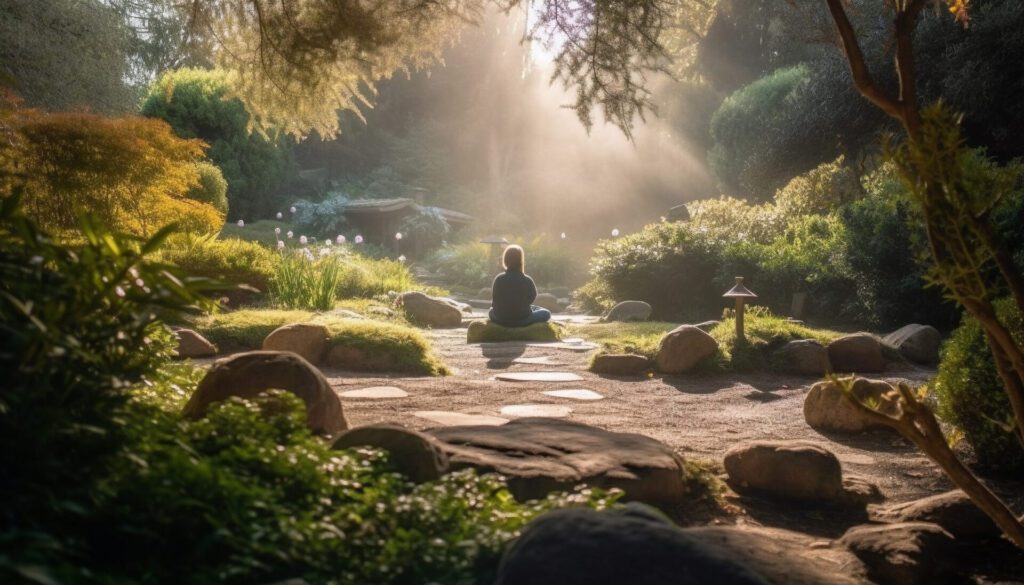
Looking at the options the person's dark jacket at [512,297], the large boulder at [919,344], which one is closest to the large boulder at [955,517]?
the large boulder at [919,344]

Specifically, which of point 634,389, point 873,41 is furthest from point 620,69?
point 873,41

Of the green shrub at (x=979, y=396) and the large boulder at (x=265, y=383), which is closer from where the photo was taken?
the large boulder at (x=265, y=383)

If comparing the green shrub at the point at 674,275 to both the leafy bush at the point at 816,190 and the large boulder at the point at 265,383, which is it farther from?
the large boulder at the point at 265,383

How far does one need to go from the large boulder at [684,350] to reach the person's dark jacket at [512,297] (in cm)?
320

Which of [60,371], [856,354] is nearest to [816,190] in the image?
[856,354]

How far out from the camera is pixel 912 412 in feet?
10.2

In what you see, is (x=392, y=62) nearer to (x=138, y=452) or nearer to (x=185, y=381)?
(x=185, y=381)

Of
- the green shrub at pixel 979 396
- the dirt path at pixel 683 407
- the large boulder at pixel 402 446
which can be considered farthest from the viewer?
the dirt path at pixel 683 407

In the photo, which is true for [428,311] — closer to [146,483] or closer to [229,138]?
[146,483]

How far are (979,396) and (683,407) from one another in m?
2.72

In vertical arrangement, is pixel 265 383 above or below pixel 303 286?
below

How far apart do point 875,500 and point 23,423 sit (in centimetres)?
433

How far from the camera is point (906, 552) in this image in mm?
3701

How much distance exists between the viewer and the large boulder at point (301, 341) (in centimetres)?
957
